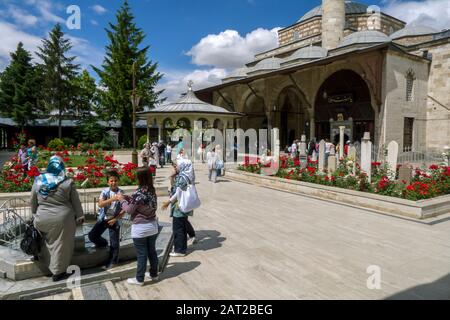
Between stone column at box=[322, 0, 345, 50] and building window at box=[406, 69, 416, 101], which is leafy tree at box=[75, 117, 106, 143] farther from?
building window at box=[406, 69, 416, 101]

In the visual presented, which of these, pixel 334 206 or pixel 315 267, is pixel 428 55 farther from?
pixel 315 267

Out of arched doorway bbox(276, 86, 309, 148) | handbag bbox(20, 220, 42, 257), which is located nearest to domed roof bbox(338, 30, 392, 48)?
arched doorway bbox(276, 86, 309, 148)

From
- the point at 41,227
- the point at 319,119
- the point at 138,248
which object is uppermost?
the point at 319,119

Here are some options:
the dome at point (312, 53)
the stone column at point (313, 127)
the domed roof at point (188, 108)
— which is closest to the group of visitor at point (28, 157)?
the domed roof at point (188, 108)

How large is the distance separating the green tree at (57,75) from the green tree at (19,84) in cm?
119

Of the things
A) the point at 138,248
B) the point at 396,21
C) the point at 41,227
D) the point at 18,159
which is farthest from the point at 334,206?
the point at 396,21

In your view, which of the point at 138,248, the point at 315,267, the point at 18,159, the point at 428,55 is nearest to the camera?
the point at 138,248

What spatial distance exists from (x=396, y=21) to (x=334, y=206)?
3552 cm

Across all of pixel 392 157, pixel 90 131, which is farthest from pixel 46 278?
pixel 90 131

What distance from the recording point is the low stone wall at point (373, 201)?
300 inches

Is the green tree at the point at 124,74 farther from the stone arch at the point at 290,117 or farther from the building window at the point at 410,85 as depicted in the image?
the building window at the point at 410,85

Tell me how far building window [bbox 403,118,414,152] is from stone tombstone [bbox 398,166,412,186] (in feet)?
44.5

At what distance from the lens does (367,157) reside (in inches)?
397

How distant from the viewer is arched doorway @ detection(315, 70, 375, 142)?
2144cm
